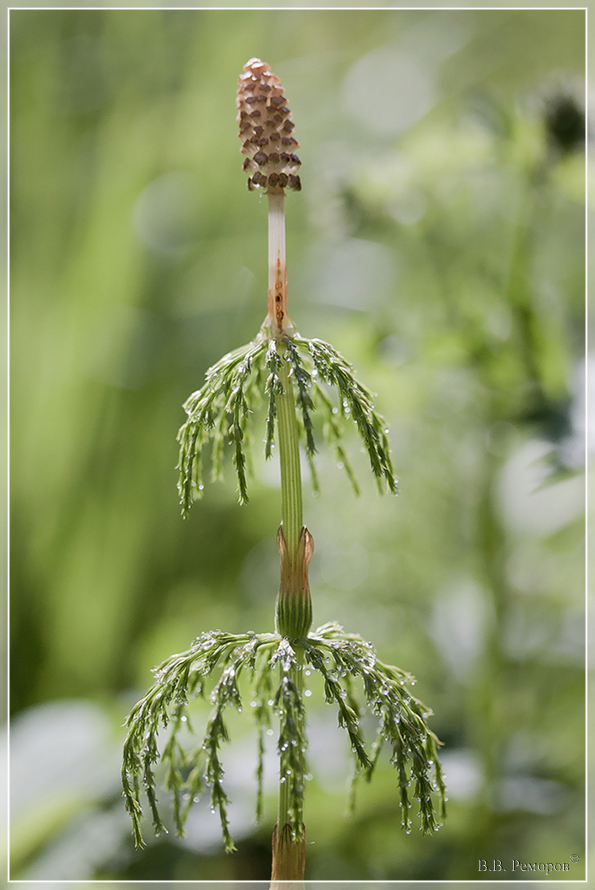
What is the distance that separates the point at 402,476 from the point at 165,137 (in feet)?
2.85

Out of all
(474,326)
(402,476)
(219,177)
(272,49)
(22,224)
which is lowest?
(402,476)

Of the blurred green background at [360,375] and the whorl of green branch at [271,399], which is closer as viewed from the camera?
the whorl of green branch at [271,399]

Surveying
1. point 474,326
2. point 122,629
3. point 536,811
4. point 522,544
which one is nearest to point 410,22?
point 474,326

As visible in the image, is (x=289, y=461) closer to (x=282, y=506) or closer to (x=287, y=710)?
(x=282, y=506)

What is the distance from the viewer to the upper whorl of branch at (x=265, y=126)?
428 mm

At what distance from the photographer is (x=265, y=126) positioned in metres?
0.43

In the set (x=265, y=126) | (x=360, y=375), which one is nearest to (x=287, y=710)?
(x=265, y=126)

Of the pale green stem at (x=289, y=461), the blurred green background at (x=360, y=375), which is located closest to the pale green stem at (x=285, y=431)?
the pale green stem at (x=289, y=461)

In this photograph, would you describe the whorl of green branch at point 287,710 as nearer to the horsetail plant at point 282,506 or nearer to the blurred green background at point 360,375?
the horsetail plant at point 282,506

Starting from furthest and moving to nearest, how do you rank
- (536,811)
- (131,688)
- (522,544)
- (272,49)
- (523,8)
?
Answer: (272,49) → (523,8) → (131,688) → (522,544) → (536,811)

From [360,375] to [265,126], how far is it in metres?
0.59

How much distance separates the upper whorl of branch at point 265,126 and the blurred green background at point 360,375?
0.52 m

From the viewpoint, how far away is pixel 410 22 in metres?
1.47

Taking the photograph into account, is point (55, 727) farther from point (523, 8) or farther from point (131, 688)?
point (523, 8)
